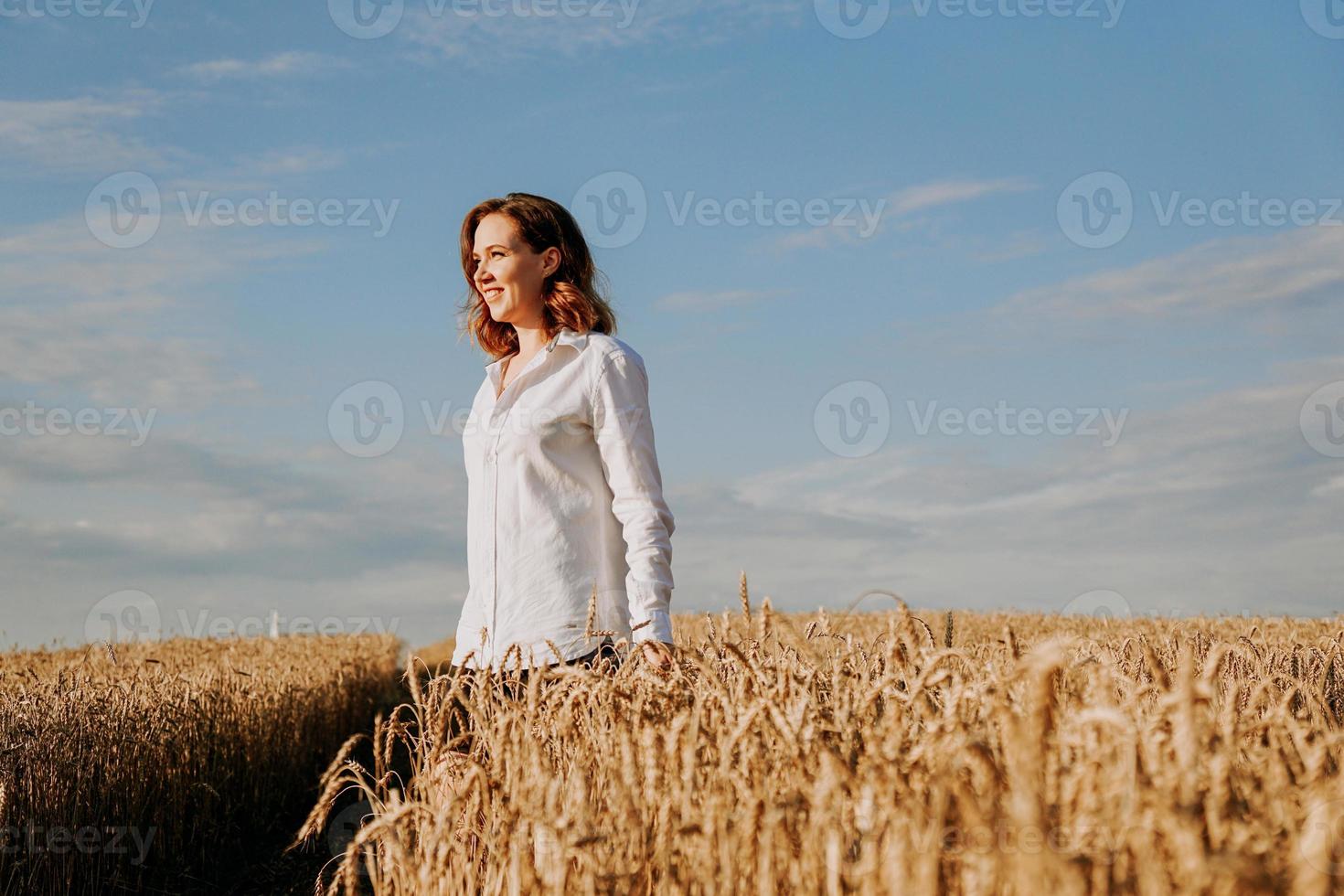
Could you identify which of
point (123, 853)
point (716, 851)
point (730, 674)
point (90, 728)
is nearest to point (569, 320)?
point (730, 674)

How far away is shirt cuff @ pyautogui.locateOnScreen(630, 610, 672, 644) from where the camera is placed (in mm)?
2838

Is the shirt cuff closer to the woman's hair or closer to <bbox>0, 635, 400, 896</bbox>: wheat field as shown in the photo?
the woman's hair

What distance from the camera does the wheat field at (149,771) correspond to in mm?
4879

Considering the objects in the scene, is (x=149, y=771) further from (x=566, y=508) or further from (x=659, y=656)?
(x=659, y=656)

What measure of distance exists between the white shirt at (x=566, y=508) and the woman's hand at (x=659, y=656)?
152 millimetres

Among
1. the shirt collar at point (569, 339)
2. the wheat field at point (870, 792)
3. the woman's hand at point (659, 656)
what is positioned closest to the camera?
the wheat field at point (870, 792)

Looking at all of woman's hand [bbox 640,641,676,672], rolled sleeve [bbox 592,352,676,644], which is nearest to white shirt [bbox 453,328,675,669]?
rolled sleeve [bbox 592,352,676,644]

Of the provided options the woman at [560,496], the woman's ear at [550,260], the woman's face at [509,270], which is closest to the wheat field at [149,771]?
the woman at [560,496]

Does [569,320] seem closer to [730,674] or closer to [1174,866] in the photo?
[730,674]

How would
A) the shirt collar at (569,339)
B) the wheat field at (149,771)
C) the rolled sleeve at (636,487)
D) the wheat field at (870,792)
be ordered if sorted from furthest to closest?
1. the wheat field at (149,771)
2. the shirt collar at (569,339)
3. the rolled sleeve at (636,487)
4. the wheat field at (870,792)

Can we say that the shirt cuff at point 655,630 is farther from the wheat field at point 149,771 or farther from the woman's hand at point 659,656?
the wheat field at point 149,771

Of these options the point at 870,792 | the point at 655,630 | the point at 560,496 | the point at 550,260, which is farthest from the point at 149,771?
the point at 870,792

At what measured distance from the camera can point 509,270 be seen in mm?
3301

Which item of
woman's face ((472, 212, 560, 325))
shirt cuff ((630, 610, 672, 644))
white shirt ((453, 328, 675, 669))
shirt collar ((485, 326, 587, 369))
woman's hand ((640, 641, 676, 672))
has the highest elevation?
woman's face ((472, 212, 560, 325))
